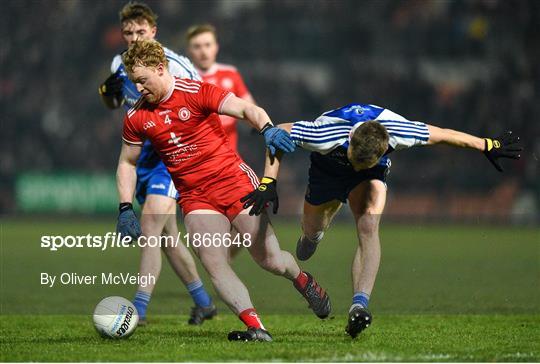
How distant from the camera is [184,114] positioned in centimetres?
702

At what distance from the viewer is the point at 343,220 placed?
19797 mm

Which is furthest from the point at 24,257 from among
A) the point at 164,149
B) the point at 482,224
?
the point at 482,224

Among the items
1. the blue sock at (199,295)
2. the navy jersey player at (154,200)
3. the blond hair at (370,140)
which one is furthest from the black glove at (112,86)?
the blond hair at (370,140)

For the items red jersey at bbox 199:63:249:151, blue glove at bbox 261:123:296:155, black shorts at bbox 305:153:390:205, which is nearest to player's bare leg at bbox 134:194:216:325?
black shorts at bbox 305:153:390:205

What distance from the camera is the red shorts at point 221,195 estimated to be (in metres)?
7.11

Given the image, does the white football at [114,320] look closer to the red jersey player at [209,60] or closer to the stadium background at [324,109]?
the stadium background at [324,109]

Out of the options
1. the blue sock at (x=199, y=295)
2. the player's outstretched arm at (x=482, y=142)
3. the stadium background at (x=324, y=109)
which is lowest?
the stadium background at (x=324, y=109)

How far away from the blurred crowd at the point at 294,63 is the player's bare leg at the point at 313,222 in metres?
11.5

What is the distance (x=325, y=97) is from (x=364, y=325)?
1583cm

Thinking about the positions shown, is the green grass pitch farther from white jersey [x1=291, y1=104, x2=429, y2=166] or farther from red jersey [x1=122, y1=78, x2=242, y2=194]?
white jersey [x1=291, y1=104, x2=429, y2=166]

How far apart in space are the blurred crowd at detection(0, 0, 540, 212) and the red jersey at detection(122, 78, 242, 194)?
1330 cm

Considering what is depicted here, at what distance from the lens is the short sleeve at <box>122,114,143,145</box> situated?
7.07 m

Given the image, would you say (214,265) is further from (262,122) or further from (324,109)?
(324,109)

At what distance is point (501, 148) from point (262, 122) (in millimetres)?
1686
